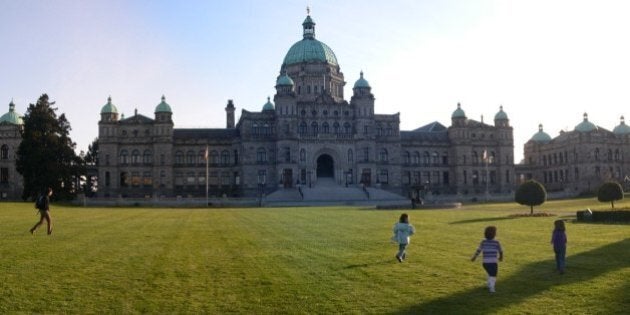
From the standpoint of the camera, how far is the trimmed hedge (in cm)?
3890

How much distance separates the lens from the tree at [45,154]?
80.6 meters

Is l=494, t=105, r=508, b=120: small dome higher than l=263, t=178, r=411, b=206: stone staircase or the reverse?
higher

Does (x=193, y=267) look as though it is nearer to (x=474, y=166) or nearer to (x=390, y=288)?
(x=390, y=288)

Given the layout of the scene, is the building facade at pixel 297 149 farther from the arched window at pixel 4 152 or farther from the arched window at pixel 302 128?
the arched window at pixel 4 152

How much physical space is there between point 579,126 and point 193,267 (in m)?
Result: 116

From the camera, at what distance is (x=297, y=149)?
103 meters

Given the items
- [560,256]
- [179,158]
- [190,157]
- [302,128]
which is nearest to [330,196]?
[302,128]

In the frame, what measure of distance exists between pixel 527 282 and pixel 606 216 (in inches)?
992

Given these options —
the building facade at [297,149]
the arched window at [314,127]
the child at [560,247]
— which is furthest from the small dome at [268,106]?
the child at [560,247]

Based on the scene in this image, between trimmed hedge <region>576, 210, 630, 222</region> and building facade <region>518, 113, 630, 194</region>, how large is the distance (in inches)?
3221

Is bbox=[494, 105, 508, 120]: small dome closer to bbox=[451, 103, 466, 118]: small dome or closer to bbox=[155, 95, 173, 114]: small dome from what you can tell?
bbox=[451, 103, 466, 118]: small dome

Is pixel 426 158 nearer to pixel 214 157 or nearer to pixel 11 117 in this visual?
pixel 214 157

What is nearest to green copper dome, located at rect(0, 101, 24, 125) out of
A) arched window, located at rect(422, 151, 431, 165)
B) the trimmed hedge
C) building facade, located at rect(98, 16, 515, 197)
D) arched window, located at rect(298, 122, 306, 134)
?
building facade, located at rect(98, 16, 515, 197)

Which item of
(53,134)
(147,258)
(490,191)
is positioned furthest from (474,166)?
(147,258)
